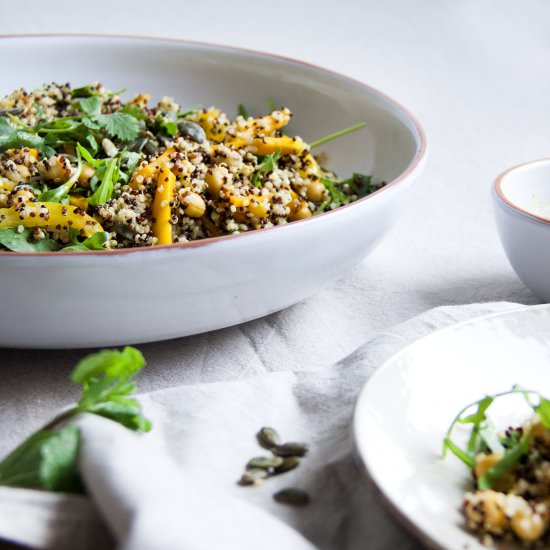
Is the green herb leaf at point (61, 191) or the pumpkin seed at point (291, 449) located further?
the green herb leaf at point (61, 191)

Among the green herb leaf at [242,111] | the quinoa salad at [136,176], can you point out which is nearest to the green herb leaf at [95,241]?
the quinoa salad at [136,176]

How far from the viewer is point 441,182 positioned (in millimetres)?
2559

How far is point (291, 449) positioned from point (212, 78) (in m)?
1.43

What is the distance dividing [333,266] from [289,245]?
16 centimetres

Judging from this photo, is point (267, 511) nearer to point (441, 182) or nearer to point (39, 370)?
point (39, 370)

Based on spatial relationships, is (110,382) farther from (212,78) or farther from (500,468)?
(212,78)

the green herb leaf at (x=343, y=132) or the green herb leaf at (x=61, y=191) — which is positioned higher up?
the green herb leaf at (x=61, y=191)

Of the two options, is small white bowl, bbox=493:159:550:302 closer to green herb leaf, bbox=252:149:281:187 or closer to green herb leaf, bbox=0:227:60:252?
green herb leaf, bbox=252:149:281:187

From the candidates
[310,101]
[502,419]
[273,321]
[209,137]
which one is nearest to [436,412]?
[502,419]

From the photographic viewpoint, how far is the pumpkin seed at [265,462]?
1.14m

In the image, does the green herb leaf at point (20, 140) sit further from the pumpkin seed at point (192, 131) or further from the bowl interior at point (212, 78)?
the bowl interior at point (212, 78)

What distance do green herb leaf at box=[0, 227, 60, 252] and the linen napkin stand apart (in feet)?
1.13

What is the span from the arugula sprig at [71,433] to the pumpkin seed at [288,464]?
19 centimetres

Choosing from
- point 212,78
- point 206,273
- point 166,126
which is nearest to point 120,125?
point 166,126
